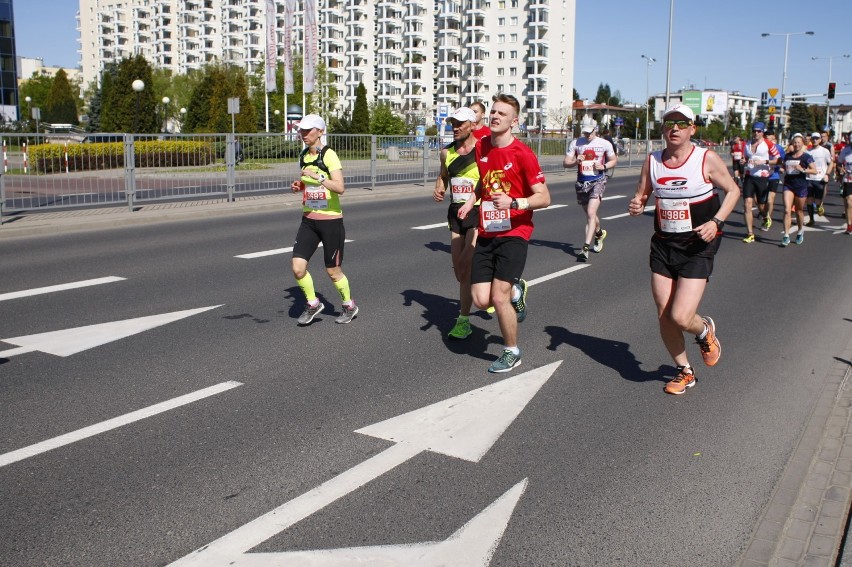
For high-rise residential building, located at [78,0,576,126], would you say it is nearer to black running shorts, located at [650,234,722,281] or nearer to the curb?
black running shorts, located at [650,234,722,281]

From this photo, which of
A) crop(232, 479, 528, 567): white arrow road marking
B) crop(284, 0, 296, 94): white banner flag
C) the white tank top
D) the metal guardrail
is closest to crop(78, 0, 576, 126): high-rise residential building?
crop(284, 0, 296, 94): white banner flag

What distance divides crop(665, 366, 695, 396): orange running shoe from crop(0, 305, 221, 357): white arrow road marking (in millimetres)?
4505

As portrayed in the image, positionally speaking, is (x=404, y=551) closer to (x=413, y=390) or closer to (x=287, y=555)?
(x=287, y=555)

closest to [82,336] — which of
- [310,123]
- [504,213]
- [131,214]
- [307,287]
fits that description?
[307,287]

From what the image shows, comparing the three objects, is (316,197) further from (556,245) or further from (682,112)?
(556,245)

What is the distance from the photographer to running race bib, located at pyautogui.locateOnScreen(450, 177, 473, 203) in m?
7.34

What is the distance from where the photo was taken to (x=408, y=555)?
3504 millimetres

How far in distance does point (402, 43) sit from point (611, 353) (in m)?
125

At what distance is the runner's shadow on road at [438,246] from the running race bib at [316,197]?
204 inches

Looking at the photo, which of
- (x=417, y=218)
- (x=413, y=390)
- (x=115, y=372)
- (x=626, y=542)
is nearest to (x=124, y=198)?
(x=417, y=218)

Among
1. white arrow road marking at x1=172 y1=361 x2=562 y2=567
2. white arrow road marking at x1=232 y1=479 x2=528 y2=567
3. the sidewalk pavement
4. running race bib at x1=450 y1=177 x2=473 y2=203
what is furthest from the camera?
the sidewalk pavement

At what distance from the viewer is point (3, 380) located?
5801 millimetres

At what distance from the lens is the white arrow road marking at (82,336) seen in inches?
263

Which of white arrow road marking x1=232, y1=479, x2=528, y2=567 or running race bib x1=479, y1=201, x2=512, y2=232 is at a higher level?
running race bib x1=479, y1=201, x2=512, y2=232
